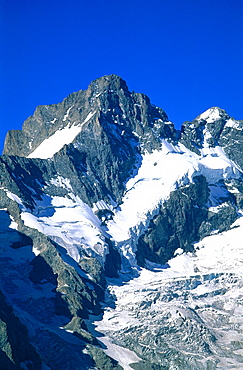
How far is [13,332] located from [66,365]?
1629 centimetres

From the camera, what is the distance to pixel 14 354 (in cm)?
18375

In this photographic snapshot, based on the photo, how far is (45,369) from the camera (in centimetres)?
19438

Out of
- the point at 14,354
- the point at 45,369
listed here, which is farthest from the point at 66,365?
the point at 14,354

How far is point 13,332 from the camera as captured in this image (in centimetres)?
19150

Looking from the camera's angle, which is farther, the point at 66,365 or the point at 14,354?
the point at 66,365

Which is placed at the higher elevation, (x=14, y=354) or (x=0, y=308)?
(x=0, y=308)

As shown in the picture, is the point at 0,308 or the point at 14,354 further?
the point at 0,308

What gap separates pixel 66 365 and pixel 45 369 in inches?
267

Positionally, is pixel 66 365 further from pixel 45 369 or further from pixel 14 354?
pixel 14 354

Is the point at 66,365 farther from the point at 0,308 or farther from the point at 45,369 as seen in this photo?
the point at 0,308

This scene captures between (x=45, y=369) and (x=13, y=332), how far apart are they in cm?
1131

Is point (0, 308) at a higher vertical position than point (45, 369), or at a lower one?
higher

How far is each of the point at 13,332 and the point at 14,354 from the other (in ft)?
27.9

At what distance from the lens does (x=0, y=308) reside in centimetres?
19850
